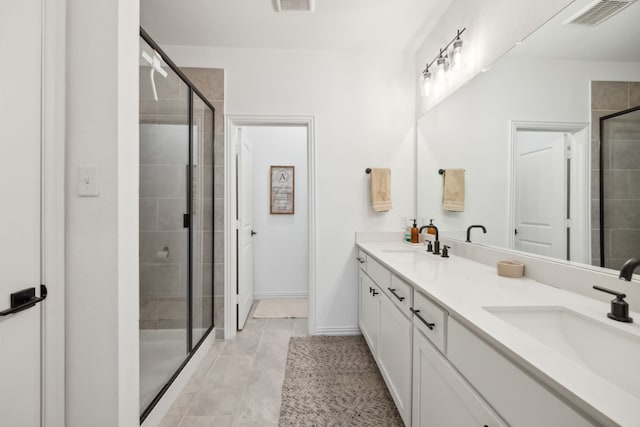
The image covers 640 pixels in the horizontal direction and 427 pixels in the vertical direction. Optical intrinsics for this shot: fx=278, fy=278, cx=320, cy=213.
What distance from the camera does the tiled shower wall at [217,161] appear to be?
8.14 feet

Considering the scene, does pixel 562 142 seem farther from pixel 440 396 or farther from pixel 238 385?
pixel 238 385

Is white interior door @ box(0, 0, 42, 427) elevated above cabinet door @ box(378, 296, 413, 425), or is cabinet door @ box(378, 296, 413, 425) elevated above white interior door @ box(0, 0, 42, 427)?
white interior door @ box(0, 0, 42, 427)

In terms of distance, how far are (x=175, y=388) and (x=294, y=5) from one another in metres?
2.60

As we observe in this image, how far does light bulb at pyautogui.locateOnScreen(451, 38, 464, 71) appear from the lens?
1840 mm

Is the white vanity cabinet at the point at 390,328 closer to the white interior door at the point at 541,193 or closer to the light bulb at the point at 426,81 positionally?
the white interior door at the point at 541,193

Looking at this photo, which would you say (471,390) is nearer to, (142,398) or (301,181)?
(142,398)

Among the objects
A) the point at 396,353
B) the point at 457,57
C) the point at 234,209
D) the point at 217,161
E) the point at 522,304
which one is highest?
the point at 457,57

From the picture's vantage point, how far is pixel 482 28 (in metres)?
1.68

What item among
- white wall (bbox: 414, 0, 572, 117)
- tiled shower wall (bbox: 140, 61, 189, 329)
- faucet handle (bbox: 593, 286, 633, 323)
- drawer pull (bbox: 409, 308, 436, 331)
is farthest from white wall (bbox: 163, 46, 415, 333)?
faucet handle (bbox: 593, 286, 633, 323)

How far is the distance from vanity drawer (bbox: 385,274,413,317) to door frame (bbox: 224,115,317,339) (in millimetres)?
1087

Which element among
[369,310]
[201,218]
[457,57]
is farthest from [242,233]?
[457,57]

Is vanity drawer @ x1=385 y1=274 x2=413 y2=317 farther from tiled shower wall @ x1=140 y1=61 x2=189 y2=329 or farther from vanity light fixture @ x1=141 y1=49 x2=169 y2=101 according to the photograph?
vanity light fixture @ x1=141 y1=49 x2=169 y2=101

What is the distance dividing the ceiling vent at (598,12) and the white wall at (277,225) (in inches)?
114

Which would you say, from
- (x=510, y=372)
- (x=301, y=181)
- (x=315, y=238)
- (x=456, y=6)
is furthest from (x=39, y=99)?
(x=301, y=181)
